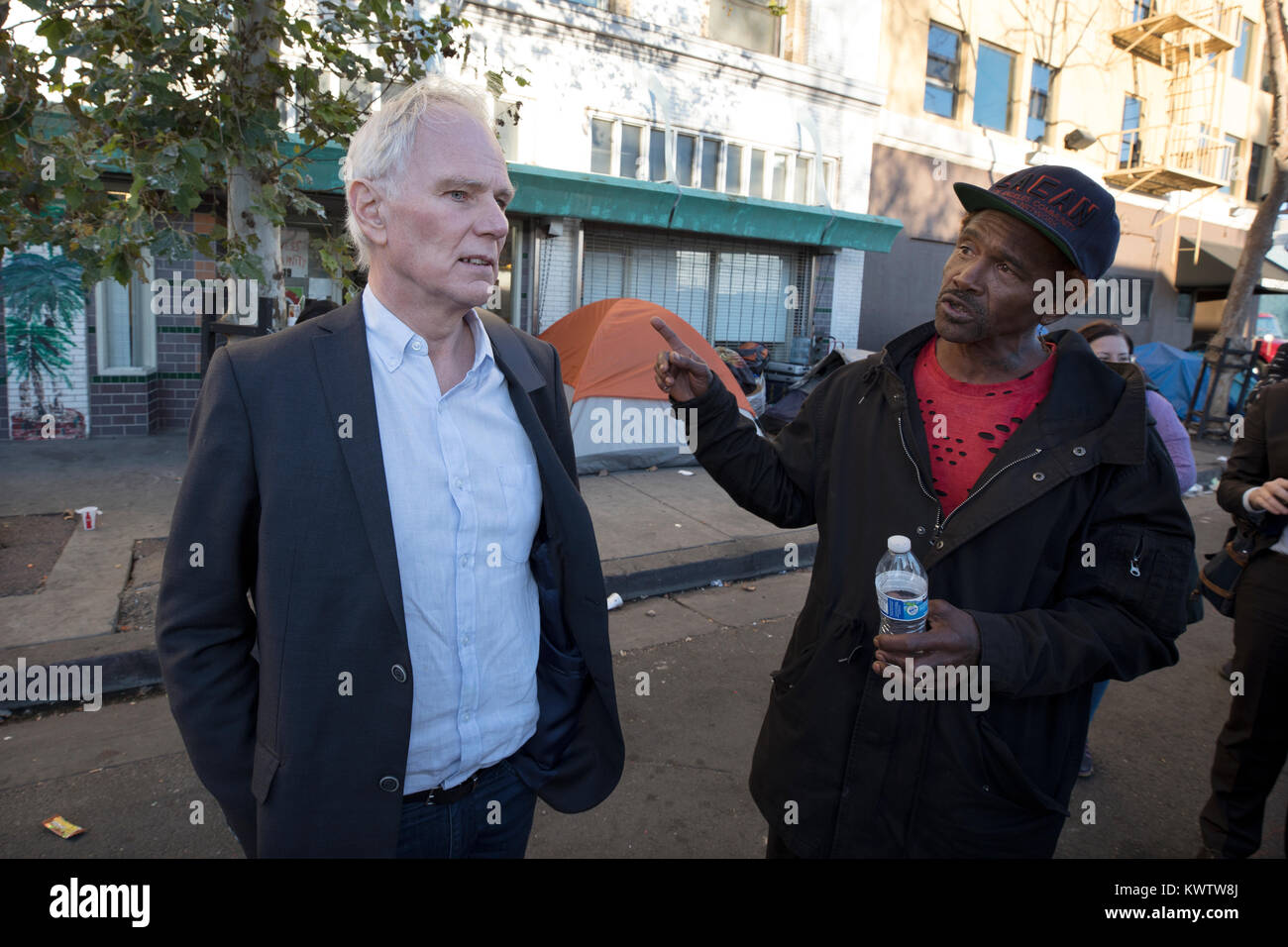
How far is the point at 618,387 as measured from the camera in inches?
371

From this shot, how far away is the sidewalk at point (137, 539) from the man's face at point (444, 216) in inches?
125

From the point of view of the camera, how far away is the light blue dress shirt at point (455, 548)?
173 cm

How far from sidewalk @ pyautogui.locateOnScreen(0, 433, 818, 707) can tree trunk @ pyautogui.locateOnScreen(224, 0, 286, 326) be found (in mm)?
2151

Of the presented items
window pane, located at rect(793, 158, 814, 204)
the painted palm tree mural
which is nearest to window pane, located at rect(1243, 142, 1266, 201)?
window pane, located at rect(793, 158, 814, 204)

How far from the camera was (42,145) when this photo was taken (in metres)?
5.11

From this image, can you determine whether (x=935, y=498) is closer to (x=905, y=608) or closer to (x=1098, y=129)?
(x=905, y=608)

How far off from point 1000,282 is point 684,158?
12.4m

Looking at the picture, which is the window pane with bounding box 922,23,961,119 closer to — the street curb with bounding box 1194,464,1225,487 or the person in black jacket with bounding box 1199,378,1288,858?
the street curb with bounding box 1194,464,1225,487

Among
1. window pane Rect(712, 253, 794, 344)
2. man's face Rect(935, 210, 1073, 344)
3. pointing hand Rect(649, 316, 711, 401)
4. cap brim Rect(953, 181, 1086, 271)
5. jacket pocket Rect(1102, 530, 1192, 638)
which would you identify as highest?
window pane Rect(712, 253, 794, 344)

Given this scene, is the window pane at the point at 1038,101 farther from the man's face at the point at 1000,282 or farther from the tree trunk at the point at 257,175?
the man's face at the point at 1000,282

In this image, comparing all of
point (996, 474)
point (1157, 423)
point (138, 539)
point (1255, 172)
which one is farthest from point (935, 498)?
point (1255, 172)

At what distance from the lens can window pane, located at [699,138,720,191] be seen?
13611 millimetres

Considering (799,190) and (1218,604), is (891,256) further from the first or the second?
(1218,604)

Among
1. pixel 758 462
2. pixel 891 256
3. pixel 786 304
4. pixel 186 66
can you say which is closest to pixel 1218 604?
pixel 758 462
